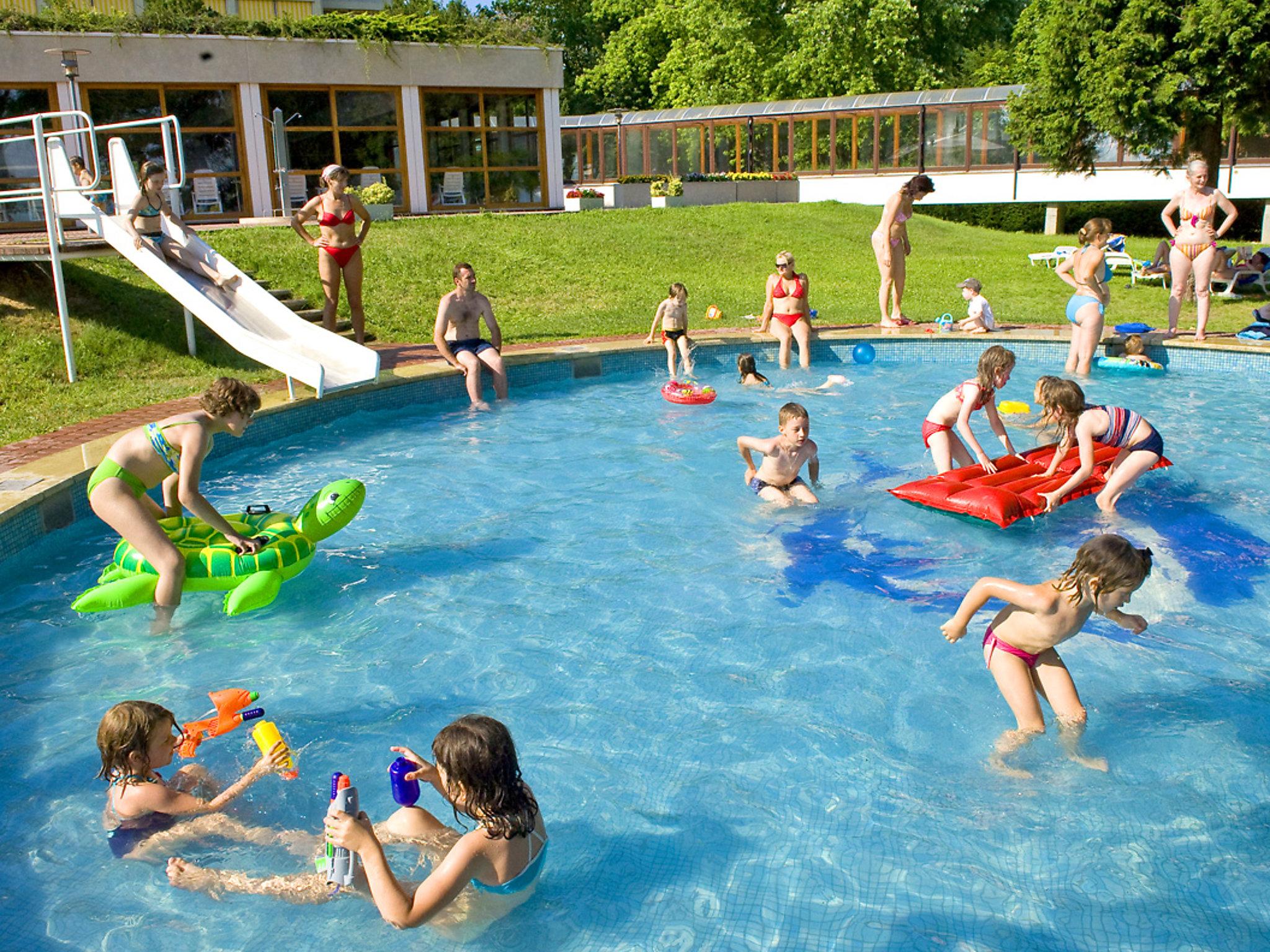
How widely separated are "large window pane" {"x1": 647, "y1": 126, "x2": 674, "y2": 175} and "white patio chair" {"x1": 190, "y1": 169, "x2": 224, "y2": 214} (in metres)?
17.0

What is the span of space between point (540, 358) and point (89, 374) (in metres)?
4.50

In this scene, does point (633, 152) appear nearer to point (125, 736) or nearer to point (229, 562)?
point (229, 562)

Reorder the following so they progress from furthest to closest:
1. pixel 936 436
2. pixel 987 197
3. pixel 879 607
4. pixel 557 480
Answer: pixel 987 197
pixel 557 480
pixel 936 436
pixel 879 607

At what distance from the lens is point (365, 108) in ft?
74.3

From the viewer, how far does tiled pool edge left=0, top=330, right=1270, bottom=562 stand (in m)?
7.57

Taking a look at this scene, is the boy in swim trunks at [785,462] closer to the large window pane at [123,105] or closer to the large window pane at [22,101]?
the large window pane at [123,105]

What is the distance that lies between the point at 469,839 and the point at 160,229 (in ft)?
32.4

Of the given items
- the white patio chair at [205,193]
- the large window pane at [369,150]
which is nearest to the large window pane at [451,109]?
the large window pane at [369,150]

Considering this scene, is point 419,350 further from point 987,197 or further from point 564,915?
point 987,197

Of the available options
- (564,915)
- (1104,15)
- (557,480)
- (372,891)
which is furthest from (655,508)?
(1104,15)

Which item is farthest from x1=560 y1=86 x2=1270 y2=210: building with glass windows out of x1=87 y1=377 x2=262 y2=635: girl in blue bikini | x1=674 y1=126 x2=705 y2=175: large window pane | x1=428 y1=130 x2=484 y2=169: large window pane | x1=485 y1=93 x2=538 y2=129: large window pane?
x1=87 y1=377 x2=262 y2=635: girl in blue bikini

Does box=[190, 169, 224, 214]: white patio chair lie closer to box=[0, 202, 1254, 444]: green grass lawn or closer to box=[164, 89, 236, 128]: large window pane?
box=[164, 89, 236, 128]: large window pane

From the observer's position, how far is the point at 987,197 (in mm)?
30156

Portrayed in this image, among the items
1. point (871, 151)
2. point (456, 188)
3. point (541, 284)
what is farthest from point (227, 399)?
point (871, 151)
